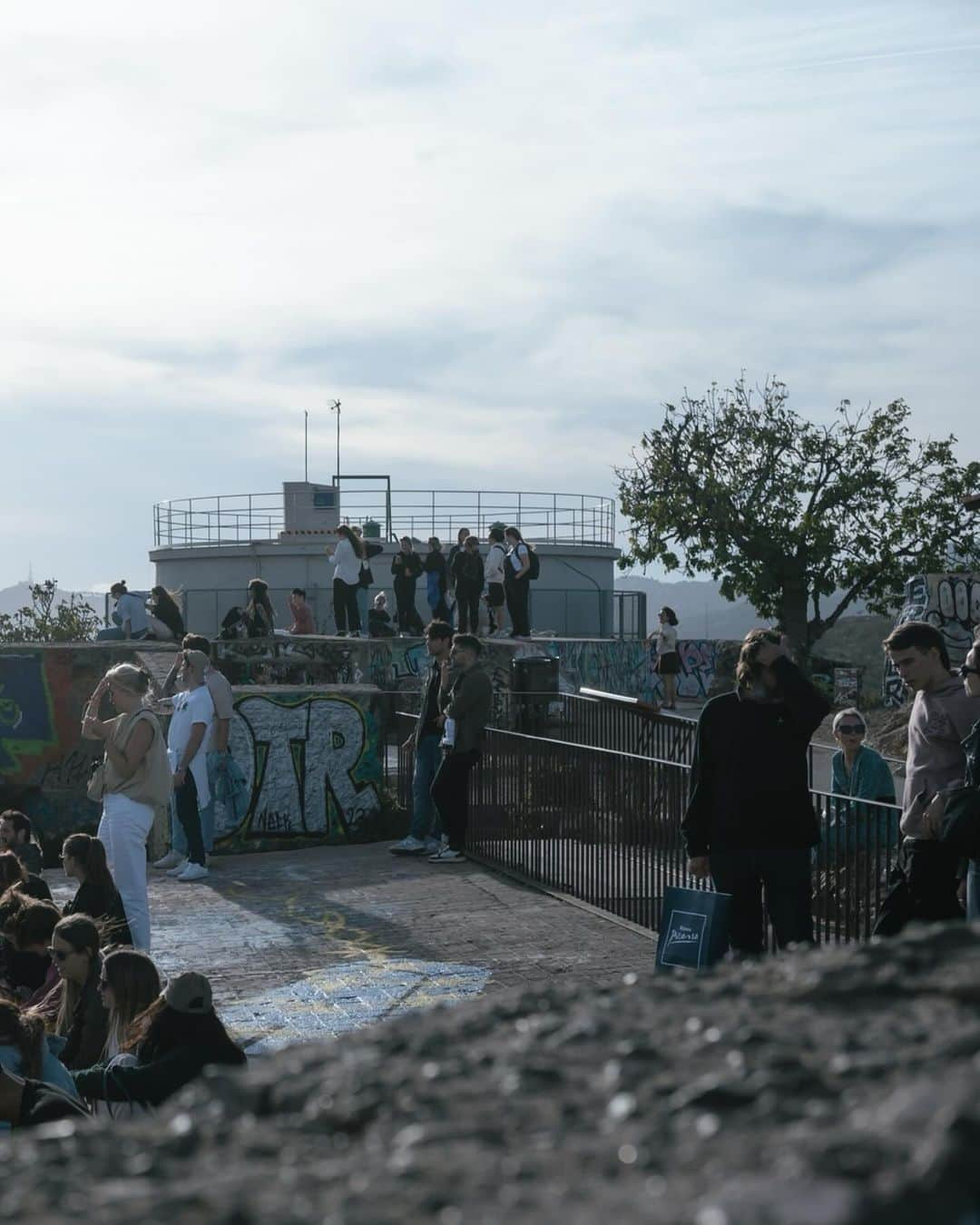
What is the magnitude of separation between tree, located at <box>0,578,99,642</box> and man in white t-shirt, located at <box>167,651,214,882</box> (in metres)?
44.1

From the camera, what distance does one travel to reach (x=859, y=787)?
7.92 metres

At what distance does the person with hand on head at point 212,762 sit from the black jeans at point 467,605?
9.74 metres

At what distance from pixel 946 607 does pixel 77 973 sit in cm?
2710

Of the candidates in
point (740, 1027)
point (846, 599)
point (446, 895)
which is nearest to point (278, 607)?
point (846, 599)

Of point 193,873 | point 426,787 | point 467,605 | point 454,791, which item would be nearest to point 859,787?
point 454,791

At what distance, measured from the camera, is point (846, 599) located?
4228cm

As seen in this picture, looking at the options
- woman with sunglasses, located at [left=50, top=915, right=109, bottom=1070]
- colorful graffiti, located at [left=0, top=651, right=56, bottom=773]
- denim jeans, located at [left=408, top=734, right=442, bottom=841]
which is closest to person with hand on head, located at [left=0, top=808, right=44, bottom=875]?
denim jeans, located at [left=408, top=734, right=442, bottom=841]

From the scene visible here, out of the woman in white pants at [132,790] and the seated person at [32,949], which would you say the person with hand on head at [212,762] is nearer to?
the woman in white pants at [132,790]

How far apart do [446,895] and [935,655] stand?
5.59m

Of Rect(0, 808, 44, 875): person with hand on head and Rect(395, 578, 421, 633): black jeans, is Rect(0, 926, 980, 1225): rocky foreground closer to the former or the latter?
Rect(0, 808, 44, 875): person with hand on head

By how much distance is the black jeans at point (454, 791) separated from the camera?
11.8 m

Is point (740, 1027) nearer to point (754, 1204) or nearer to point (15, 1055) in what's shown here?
point (754, 1204)

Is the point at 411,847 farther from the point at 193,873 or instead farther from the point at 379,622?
the point at 379,622

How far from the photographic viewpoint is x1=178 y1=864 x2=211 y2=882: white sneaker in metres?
12.1
